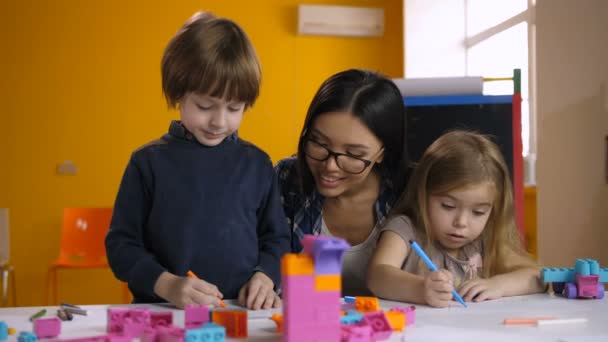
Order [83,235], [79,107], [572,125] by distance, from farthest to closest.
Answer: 1. [79,107]
2. [83,235]
3. [572,125]

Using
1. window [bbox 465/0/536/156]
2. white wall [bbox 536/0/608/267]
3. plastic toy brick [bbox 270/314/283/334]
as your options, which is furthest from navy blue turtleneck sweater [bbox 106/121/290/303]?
window [bbox 465/0/536/156]

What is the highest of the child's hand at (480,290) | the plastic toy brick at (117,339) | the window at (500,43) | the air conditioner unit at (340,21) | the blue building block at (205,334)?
the air conditioner unit at (340,21)

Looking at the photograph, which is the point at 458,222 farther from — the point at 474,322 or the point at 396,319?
the point at 396,319

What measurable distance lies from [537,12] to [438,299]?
5.67 feet

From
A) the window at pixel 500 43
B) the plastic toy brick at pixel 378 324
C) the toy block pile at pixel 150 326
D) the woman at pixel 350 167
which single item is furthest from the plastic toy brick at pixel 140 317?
the window at pixel 500 43

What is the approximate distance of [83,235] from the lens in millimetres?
4387

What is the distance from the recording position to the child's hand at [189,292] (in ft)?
4.09

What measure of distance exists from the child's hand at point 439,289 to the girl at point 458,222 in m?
0.19

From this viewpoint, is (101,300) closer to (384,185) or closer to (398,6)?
(398,6)

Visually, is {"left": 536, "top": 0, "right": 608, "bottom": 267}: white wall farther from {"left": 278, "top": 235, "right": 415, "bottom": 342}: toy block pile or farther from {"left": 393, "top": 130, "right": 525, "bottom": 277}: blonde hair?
{"left": 278, "top": 235, "right": 415, "bottom": 342}: toy block pile

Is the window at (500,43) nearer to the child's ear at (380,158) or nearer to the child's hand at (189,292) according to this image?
the child's ear at (380,158)

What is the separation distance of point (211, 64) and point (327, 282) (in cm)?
59

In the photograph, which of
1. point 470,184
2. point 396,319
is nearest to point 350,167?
point 470,184

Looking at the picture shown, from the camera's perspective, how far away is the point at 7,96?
15.8 feet
